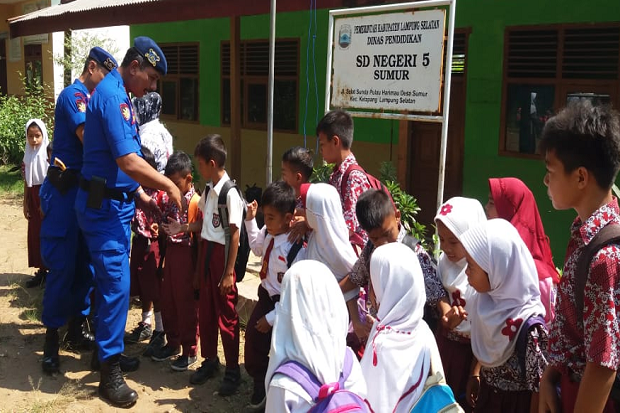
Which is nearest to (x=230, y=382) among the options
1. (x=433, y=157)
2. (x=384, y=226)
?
(x=384, y=226)

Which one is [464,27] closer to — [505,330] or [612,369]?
[505,330]

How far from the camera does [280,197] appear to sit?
10.5 ft

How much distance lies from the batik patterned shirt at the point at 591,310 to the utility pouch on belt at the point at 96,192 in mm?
2594

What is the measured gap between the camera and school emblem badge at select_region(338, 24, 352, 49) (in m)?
4.69

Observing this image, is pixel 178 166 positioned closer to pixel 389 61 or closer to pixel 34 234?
pixel 389 61

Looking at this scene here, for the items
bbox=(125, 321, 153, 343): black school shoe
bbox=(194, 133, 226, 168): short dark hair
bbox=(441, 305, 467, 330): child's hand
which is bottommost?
bbox=(125, 321, 153, 343): black school shoe

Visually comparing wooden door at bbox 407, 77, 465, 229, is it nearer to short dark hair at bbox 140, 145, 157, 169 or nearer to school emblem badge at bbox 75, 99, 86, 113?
short dark hair at bbox 140, 145, 157, 169

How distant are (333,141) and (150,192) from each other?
5.06 ft

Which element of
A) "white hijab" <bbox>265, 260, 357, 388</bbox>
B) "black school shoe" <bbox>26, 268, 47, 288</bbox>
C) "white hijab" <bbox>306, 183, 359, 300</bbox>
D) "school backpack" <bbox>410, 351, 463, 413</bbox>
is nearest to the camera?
"white hijab" <bbox>265, 260, 357, 388</bbox>

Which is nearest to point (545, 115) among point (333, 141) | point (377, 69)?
point (377, 69)

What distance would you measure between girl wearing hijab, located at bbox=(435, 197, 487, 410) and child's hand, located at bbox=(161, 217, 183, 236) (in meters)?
1.93

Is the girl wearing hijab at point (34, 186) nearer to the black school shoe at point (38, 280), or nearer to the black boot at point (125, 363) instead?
the black school shoe at point (38, 280)

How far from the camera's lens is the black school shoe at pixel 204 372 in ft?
12.5

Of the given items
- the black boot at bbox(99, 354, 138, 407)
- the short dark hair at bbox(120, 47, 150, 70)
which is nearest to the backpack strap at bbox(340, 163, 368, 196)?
the short dark hair at bbox(120, 47, 150, 70)
